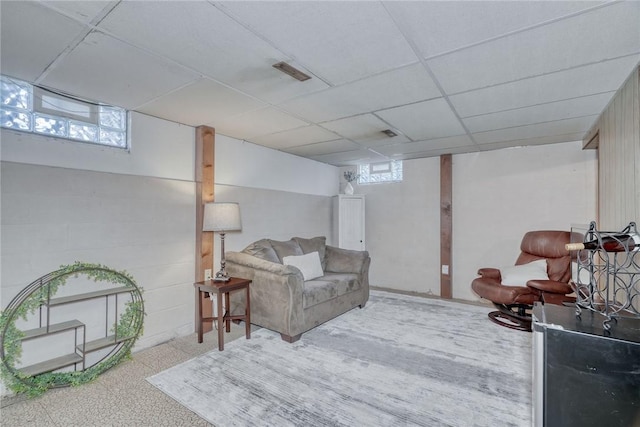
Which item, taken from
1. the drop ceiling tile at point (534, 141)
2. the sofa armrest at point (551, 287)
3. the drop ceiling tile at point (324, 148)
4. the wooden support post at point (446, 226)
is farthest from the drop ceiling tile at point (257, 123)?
the sofa armrest at point (551, 287)

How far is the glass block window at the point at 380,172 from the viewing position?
5121 mm

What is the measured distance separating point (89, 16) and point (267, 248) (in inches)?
103

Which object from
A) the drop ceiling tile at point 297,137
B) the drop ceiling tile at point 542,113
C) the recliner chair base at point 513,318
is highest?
the drop ceiling tile at point 542,113

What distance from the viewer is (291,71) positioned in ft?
6.79

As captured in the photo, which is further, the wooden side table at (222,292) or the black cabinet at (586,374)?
the wooden side table at (222,292)

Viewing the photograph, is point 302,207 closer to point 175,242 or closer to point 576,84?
point 175,242

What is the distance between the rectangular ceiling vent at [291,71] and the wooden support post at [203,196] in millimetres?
1573

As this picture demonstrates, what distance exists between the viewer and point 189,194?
3225 millimetres

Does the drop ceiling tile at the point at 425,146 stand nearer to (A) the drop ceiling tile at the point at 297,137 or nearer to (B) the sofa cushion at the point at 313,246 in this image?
(A) the drop ceiling tile at the point at 297,137

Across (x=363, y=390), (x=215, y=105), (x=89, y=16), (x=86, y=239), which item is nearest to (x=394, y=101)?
(x=215, y=105)

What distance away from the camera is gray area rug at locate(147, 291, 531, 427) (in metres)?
1.84

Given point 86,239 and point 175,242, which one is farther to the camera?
point 175,242

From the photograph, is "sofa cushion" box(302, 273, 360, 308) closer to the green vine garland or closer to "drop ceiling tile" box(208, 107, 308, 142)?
the green vine garland

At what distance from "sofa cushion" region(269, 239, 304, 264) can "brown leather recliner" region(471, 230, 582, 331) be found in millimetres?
2219
